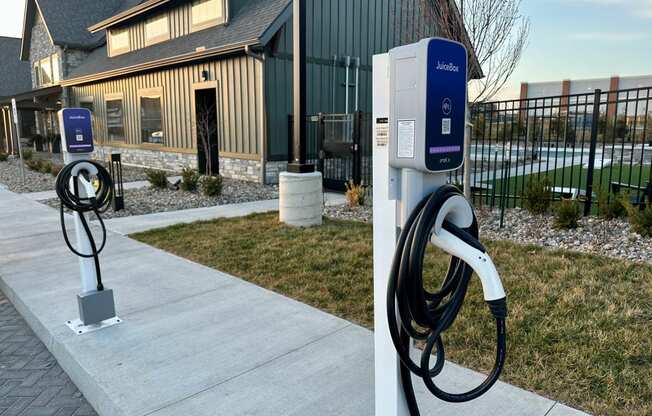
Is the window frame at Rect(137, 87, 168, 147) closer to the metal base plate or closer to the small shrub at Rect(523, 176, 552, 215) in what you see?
the small shrub at Rect(523, 176, 552, 215)

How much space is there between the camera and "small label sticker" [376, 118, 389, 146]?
166cm

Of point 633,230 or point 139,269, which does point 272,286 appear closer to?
point 139,269

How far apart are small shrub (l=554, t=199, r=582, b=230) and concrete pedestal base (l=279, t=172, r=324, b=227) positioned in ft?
11.0

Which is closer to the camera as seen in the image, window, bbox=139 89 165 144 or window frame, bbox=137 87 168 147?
window frame, bbox=137 87 168 147

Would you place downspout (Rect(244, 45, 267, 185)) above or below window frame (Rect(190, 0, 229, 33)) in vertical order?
below

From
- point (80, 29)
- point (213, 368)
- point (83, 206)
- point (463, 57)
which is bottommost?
point (213, 368)

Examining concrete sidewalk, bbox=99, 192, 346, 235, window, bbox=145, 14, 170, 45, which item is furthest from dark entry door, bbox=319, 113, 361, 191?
window, bbox=145, 14, 170, 45

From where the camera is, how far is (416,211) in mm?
1613

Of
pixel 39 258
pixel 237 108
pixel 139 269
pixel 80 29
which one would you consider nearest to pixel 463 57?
pixel 139 269

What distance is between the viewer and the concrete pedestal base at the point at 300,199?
7012 mm

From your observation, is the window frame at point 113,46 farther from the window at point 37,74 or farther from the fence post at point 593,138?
the fence post at point 593,138

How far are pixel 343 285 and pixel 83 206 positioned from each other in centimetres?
234

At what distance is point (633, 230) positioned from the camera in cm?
564

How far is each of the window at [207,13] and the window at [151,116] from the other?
8.26ft
